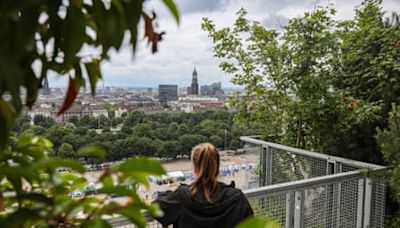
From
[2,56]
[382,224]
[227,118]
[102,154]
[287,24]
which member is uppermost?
[287,24]

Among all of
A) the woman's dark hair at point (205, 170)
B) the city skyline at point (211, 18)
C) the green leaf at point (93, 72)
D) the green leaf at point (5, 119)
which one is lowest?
the woman's dark hair at point (205, 170)

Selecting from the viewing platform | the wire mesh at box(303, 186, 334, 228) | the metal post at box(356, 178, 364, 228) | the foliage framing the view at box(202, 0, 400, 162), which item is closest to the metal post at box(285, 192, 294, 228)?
the viewing platform

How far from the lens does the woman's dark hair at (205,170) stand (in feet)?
6.17

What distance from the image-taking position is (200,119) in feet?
11.0

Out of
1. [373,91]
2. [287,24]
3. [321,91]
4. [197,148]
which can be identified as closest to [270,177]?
[321,91]

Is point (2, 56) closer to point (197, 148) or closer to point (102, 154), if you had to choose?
point (102, 154)

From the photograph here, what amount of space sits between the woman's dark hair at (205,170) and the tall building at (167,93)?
133 cm

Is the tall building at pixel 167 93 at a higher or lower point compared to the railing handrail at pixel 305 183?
higher

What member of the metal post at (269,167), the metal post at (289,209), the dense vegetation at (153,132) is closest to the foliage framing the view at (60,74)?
the dense vegetation at (153,132)

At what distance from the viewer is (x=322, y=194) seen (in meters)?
2.87

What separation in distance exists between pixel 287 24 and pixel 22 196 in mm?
3815

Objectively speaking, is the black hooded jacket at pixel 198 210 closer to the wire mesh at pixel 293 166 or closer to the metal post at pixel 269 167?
the wire mesh at pixel 293 166

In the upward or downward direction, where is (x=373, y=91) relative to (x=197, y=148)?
upward

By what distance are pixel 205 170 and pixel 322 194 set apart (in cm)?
133
